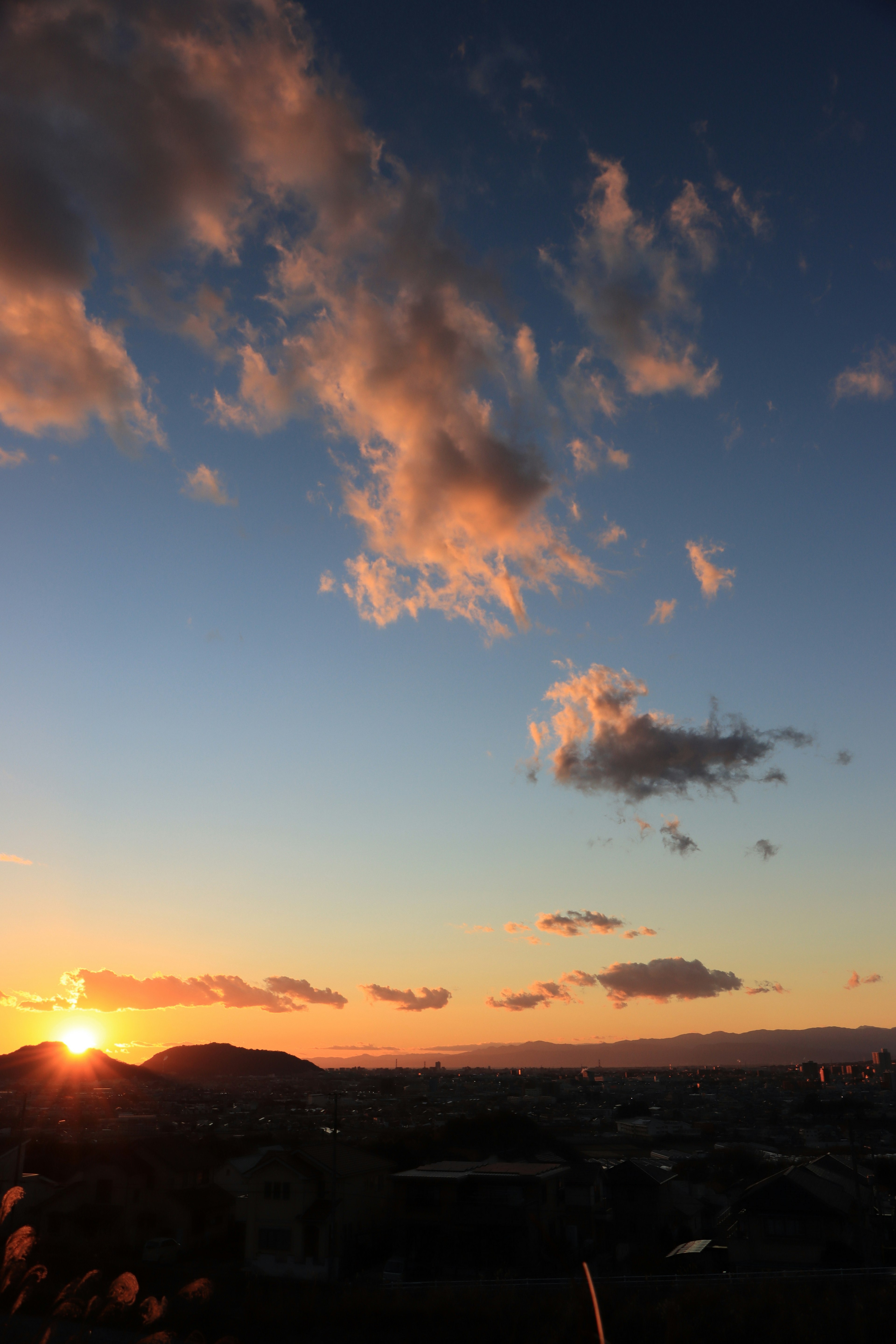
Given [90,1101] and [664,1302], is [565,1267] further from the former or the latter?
[90,1101]

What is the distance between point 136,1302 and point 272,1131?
62.7 m

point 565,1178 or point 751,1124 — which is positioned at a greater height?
point 565,1178

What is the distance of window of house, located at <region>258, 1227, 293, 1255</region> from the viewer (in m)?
31.8

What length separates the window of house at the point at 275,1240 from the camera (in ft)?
104

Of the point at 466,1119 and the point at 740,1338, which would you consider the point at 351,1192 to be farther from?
the point at 466,1119

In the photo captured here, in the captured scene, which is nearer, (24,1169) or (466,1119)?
(24,1169)

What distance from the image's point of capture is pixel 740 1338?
1756 centimetres

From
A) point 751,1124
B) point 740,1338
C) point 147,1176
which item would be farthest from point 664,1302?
point 751,1124

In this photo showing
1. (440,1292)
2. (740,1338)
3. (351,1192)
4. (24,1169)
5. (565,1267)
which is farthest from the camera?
(24,1169)

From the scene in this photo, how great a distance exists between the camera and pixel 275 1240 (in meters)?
32.0

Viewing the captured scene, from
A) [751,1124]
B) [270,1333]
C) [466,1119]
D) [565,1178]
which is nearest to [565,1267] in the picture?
[565,1178]

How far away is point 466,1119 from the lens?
240 feet

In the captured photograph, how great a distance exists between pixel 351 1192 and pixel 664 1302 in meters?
17.9

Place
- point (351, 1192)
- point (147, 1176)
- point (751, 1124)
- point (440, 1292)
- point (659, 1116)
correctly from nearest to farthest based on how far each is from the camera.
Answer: point (440, 1292), point (351, 1192), point (147, 1176), point (751, 1124), point (659, 1116)
